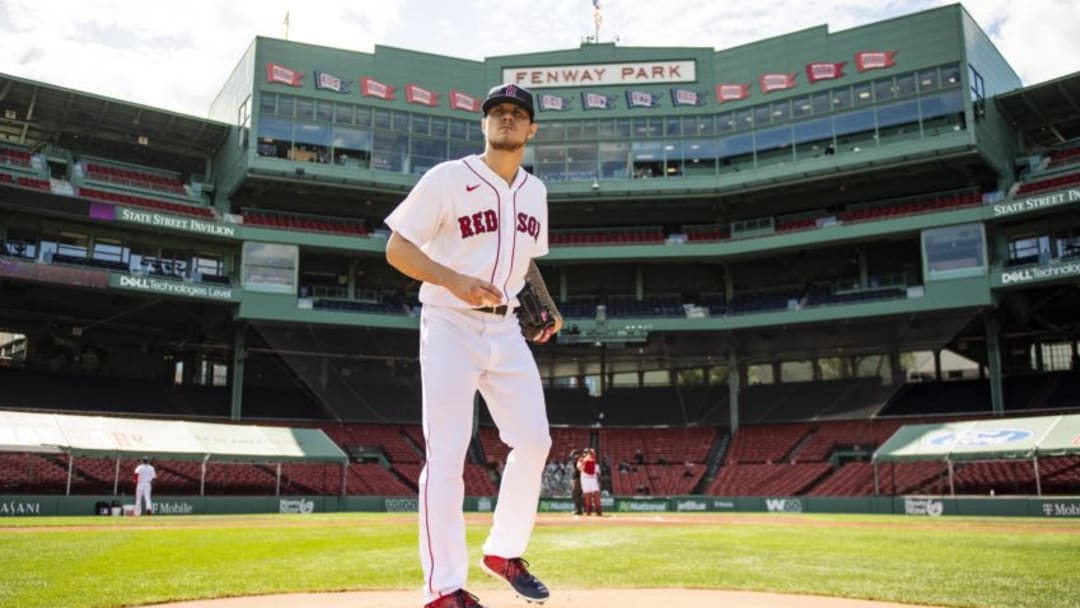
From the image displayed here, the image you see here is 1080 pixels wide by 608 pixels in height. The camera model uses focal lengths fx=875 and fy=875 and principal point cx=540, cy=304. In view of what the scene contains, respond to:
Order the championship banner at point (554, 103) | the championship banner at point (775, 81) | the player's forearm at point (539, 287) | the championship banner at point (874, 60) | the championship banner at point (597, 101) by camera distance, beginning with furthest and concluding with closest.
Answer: the championship banner at point (554, 103), the championship banner at point (597, 101), the championship banner at point (775, 81), the championship banner at point (874, 60), the player's forearm at point (539, 287)

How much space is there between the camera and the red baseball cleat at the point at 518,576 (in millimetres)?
5082

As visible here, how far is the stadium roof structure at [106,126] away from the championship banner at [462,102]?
39.9 ft

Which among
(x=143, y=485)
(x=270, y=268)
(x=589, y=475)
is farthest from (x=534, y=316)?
(x=270, y=268)

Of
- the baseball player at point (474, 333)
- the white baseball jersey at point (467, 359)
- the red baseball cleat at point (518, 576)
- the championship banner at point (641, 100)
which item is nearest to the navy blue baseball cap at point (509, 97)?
the baseball player at point (474, 333)

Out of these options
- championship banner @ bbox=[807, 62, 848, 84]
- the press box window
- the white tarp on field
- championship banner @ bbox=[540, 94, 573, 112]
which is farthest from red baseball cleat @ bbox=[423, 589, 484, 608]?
championship banner @ bbox=[540, 94, 573, 112]

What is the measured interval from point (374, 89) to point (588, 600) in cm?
4487

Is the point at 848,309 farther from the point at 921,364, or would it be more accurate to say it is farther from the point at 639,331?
the point at 639,331

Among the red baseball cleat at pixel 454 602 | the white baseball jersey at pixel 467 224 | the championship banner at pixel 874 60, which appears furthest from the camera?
the championship banner at pixel 874 60

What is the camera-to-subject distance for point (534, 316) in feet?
17.7

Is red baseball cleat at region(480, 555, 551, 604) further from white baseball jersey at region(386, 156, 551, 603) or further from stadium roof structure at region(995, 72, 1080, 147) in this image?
stadium roof structure at region(995, 72, 1080, 147)

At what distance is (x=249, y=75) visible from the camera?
45.8 metres

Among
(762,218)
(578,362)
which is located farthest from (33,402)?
(762,218)

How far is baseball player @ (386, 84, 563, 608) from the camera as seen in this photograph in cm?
477

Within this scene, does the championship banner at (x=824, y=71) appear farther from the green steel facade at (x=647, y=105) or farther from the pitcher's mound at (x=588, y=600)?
the pitcher's mound at (x=588, y=600)
